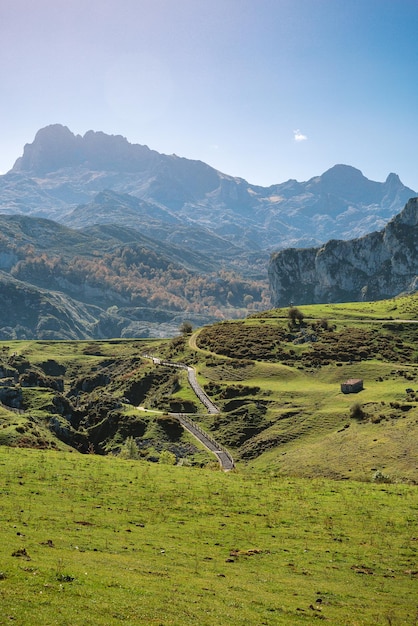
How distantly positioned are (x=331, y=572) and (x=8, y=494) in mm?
21366

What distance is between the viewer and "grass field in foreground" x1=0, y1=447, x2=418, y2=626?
21.1 m

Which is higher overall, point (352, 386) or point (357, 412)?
point (352, 386)

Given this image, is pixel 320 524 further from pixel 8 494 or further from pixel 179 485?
pixel 8 494

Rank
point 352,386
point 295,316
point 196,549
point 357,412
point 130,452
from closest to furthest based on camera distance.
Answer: point 196,549 < point 130,452 < point 357,412 < point 352,386 < point 295,316

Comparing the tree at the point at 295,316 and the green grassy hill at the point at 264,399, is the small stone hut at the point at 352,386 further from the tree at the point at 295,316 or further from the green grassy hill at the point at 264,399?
the tree at the point at 295,316

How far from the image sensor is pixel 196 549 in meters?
30.2

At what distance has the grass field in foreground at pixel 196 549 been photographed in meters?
21.1

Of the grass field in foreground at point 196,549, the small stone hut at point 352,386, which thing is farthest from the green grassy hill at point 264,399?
the grass field in foreground at point 196,549

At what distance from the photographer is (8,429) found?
68.3 metres

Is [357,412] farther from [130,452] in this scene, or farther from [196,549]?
[196,549]

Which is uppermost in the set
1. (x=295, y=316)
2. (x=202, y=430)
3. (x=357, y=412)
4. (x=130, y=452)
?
(x=295, y=316)

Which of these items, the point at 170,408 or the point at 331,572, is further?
the point at 170,408

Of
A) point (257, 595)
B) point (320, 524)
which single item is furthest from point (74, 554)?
point (320, 524)

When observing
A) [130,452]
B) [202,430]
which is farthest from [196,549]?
[202,430]
